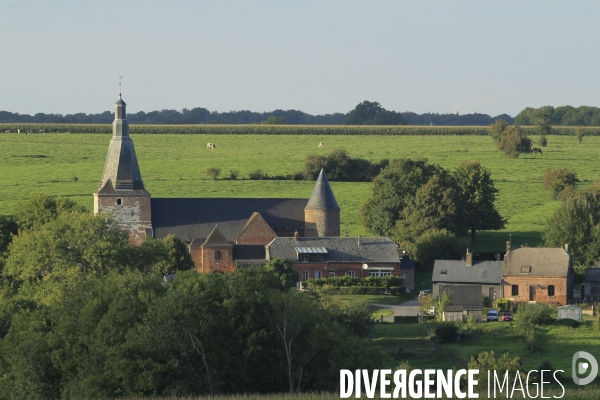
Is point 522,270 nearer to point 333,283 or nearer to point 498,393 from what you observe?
point 333,283

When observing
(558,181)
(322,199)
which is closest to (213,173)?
(322,199)

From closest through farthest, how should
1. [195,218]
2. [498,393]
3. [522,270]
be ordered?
[498,393] < [522,270] < [195,218]

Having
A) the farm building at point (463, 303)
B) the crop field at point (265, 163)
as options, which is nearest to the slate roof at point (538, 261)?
the farm building at point (463, 303)

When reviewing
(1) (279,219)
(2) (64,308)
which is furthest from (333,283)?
(2) (64,308)

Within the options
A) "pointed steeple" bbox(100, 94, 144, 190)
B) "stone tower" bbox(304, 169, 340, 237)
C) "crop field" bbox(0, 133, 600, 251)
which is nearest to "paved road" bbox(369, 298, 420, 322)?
"stone tower" bbox(304, 169, 340, 237)

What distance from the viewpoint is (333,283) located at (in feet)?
238

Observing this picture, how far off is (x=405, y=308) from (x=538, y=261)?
27.5ft

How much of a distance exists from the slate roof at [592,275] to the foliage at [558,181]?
26.2m

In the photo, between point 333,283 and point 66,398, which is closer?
point 66,398

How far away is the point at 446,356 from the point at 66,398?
17.0 m

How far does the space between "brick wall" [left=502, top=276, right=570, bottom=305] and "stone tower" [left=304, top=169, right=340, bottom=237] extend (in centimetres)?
1421

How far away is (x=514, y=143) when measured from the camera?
121 meters

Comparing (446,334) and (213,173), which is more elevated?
(213,173)

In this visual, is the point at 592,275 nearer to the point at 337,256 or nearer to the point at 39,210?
the point at 337,256
